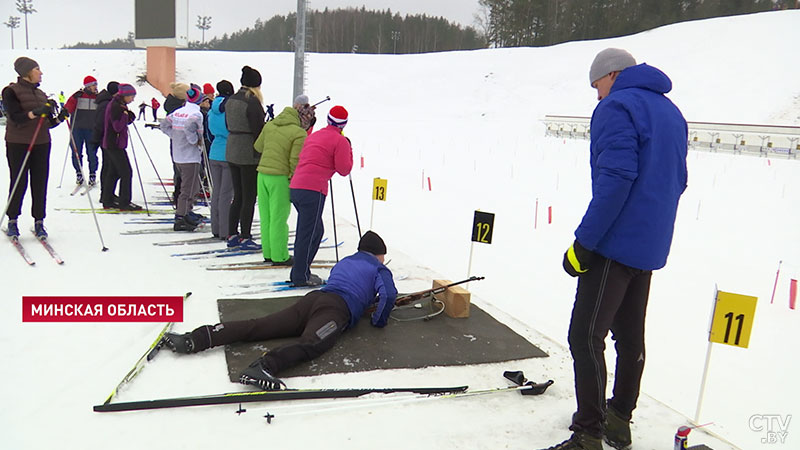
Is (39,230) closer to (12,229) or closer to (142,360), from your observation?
(12,229)

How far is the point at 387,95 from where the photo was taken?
36.8m

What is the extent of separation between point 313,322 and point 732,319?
2514 millimetres

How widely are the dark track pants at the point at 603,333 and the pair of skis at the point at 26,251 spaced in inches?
197

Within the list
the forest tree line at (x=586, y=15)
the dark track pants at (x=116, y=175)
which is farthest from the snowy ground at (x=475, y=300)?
the forest tree line at (x=586, y=15)

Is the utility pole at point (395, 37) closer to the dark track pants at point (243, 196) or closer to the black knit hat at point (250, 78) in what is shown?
the dark track pants at point (243, 196)

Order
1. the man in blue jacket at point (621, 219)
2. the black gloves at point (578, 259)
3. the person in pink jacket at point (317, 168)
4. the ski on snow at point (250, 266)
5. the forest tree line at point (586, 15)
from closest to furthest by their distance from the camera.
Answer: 1. the man in blue jacket at point (621, 219)
2. the black gloves at point (578, 259)
3. the person in pink jacket at point (317, 168)
4. the ski on snow at point (250, 266)
5. the forest tree line at point (586, 15)

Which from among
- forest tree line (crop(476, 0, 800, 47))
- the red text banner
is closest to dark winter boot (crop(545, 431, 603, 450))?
the red text banner

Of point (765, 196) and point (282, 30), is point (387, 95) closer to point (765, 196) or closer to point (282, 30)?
point (765, 196)

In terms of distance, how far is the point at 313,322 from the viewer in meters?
3.66

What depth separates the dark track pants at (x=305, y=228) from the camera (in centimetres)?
493

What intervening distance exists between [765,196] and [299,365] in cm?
1125

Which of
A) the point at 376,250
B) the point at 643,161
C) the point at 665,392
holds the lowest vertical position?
the point at 665,392

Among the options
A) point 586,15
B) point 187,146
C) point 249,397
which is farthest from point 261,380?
point 586,15

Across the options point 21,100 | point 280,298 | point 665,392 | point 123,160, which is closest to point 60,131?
point 123,160
